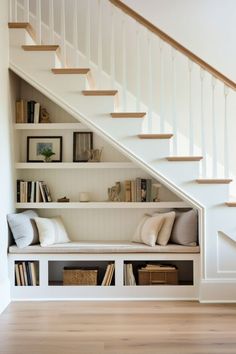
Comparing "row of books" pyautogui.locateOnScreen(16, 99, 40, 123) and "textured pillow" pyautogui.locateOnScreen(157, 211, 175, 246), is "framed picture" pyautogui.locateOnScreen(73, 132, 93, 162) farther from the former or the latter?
"textured pillow" pyautogui.locateOnScreen(157, 211, 175, 246)

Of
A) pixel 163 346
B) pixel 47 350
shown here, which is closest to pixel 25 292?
pixel 47 350

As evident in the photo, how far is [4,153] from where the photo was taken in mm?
4465

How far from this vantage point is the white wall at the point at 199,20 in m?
5.49

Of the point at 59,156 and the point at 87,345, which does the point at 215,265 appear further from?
the point at 59,156

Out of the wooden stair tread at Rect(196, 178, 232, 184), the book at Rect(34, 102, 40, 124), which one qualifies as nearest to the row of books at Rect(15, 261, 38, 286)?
the book at Rect(34, 102, 40, 124)

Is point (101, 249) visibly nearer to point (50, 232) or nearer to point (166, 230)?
point (50, 232)

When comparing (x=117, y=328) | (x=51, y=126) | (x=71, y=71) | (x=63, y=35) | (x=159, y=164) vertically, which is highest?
(x=63, y=35)

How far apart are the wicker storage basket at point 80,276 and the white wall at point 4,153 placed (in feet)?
1.84

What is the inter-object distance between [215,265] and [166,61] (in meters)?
2.42

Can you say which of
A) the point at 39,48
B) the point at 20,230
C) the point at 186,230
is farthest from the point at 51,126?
the point at 186,230

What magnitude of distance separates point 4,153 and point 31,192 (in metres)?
0.65

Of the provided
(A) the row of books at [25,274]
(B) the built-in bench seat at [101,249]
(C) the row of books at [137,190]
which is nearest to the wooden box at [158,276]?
(B) the built-in bench seat at [101,249]

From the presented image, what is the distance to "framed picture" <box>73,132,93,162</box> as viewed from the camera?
202 inches

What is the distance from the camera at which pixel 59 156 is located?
16.9ft
